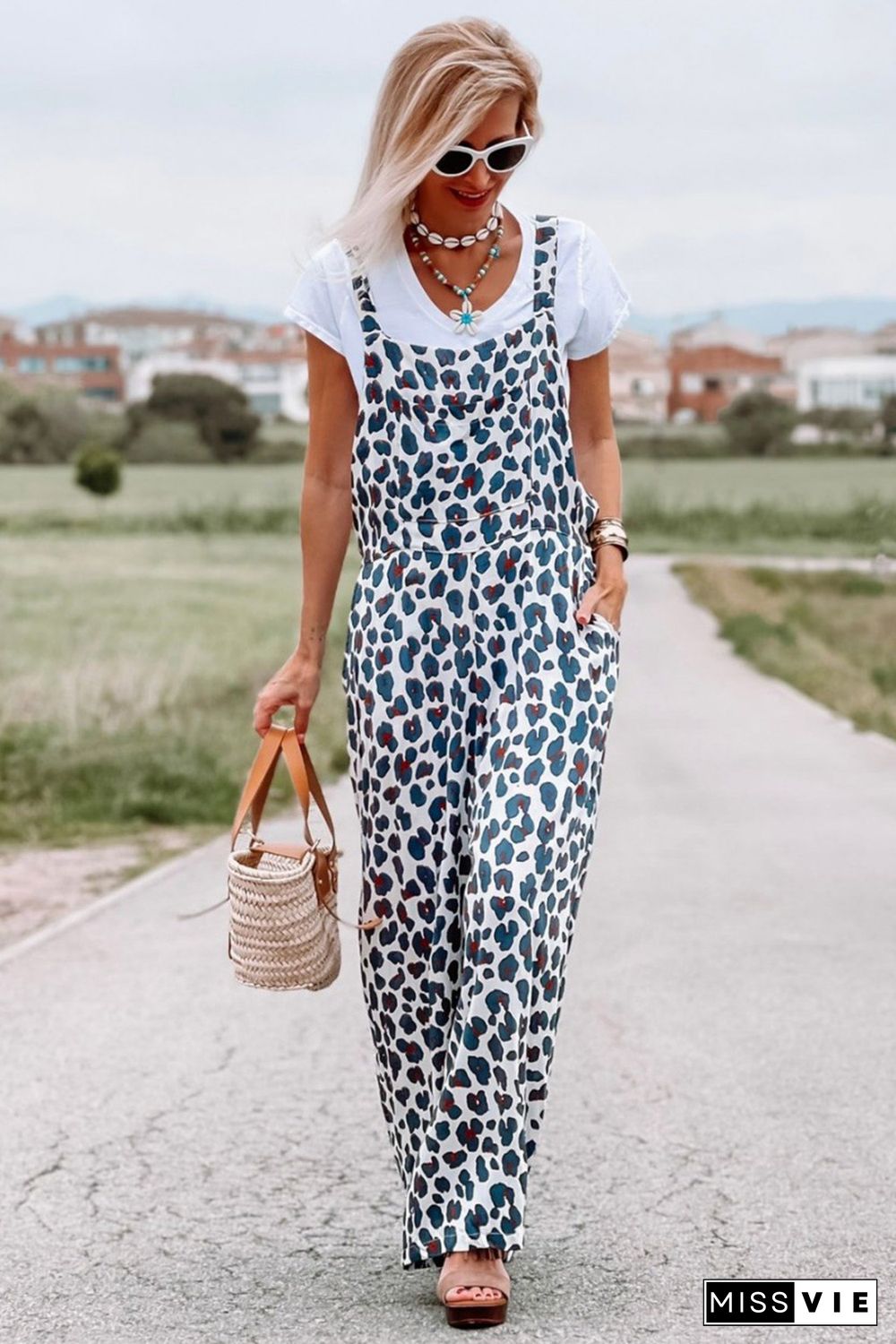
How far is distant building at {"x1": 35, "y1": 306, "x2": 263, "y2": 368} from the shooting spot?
88.9 m

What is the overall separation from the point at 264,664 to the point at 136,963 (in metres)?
18.0

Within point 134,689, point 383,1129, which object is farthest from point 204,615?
point 383,1129

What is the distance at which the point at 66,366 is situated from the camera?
8100cm

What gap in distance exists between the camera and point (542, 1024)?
4.06 meters

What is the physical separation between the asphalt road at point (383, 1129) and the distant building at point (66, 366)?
60.6 meters

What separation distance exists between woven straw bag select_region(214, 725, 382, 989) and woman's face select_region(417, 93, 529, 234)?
0.94 meters

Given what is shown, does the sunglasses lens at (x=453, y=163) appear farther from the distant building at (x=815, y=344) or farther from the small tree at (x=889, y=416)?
the distant building at (x=815, y=344)

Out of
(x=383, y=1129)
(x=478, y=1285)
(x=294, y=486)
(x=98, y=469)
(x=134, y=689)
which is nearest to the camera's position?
(x=478, y=1285)

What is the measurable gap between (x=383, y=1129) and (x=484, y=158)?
7.93 feet

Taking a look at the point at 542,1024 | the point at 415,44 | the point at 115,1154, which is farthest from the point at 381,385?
the point at 115,1154

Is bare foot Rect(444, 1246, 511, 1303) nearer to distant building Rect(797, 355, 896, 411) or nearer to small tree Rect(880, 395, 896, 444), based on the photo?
small tree Rect(880, 395, 896, 444)

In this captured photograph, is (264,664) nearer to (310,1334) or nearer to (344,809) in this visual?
(344,809)

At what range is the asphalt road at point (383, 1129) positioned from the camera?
420 cm

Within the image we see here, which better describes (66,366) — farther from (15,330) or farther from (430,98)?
(430,98)
